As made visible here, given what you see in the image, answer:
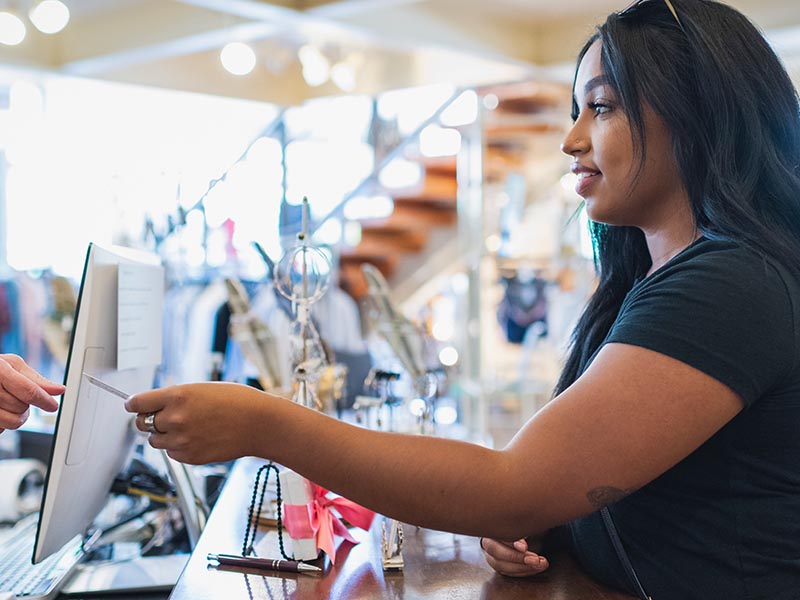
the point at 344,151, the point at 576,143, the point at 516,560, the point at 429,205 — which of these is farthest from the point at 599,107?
the point at 429,205

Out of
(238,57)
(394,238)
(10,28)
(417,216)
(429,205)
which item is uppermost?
(10,28)

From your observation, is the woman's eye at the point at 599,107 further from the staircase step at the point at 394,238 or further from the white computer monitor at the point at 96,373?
the staircase step at the point at 394,238

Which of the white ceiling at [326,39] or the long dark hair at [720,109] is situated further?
the white ceiling at [326,39]

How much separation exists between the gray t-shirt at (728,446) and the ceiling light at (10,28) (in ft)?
15.8

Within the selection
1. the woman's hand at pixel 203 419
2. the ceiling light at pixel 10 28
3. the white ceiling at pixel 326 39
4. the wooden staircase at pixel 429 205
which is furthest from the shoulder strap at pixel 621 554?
the wooden staircase at pixel 429 205

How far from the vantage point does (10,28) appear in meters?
4.80

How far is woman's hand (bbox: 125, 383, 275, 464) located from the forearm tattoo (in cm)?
32

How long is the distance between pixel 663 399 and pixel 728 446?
0.47 feet

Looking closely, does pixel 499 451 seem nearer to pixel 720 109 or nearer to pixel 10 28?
pixel 720 109

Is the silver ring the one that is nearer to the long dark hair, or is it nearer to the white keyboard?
the white keyboard

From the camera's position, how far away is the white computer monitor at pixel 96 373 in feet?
3.46

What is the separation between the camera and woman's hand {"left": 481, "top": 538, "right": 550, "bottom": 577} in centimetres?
102

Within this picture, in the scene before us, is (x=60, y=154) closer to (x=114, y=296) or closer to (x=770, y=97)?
(x=114, y=296)

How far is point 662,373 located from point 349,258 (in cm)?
634
